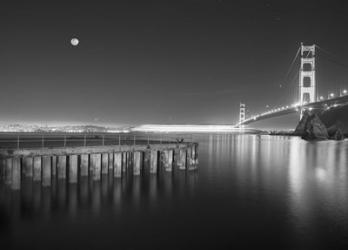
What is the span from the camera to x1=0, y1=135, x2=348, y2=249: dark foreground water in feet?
42.6

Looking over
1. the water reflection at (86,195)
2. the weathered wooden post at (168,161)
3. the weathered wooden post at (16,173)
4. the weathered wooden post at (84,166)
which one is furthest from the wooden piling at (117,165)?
the weathered wooden post at (16,173)

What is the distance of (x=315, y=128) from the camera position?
323ft

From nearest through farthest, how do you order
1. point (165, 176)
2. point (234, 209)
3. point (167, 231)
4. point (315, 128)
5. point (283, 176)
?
point (167, 231)
point (234, 209)
point (165, 176)
point (283, 176)
point (315, 128)

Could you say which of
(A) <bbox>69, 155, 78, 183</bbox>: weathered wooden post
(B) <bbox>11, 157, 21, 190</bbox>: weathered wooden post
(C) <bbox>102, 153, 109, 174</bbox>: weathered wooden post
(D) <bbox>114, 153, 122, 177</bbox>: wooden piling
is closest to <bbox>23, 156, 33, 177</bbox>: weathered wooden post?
(B) <bbox>11, 157, 21, 190</bbox>: weathered wooden post

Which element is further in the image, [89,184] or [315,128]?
[315,128]

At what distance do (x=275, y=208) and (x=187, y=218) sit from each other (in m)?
5.64

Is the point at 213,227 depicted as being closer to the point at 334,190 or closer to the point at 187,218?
the point at 187,218

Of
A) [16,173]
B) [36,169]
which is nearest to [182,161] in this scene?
[36,169]

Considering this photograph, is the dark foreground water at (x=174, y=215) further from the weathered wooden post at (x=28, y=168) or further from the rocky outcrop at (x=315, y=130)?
the rocky outcrop at (x=315, y=130)

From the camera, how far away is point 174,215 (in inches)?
660

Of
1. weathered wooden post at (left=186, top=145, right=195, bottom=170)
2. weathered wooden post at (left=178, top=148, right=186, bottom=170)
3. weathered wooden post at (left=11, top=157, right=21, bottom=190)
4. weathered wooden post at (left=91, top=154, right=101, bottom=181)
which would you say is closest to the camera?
weathered wooden post at (left=11, top=157, right=21, bottom=190)

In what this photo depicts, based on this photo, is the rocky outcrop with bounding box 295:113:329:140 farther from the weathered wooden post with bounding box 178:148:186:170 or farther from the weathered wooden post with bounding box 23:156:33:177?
the weathered wooden post with bounding box 23:156:33:177

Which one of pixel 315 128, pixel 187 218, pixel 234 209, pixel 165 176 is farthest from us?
pixel 315 128

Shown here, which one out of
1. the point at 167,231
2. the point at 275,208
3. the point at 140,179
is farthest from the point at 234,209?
the point at 140,179
